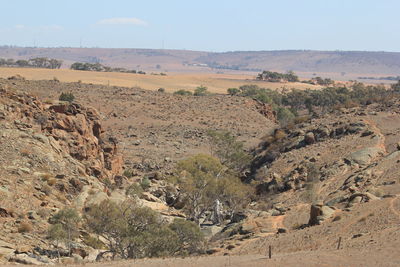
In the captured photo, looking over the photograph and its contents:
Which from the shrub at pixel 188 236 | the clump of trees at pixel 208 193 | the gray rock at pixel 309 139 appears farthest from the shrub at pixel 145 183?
the shrub at pixel 188 236

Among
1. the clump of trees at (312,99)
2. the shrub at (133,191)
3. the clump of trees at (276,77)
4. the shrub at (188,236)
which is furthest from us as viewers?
the clump of trees at (276,77)

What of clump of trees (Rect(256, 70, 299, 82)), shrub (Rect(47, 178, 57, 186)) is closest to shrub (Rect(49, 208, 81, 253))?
shrub (Rect(47, 178, 57, 186))

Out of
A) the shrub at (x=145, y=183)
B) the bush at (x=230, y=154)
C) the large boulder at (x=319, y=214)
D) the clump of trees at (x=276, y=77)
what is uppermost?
the clump of trees at (x=276, y=77)

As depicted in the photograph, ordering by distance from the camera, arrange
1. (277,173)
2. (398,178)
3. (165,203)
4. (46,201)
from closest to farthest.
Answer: (46,201), (398,178), (165,203), (277,173)

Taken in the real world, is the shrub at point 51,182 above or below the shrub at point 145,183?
above

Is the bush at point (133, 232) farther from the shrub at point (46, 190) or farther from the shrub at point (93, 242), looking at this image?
the shrub at point (46, 190)

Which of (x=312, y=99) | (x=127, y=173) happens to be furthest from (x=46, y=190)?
(x=312, y=99)

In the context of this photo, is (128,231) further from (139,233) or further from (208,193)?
(208,193)

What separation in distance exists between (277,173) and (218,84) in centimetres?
Answer: 10311

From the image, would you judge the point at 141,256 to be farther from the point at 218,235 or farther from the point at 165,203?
the point at 165,203

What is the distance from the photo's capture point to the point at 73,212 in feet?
73.6

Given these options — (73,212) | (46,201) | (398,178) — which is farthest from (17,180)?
(398,178)

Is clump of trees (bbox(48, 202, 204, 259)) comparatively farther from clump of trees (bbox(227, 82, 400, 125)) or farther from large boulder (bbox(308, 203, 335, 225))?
clump of trees (bbox(227, 82, 400, 125))

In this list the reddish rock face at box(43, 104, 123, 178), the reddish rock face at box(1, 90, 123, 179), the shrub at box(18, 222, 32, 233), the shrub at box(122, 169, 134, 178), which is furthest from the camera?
the shrub at box(122, 169, 134, 178)
